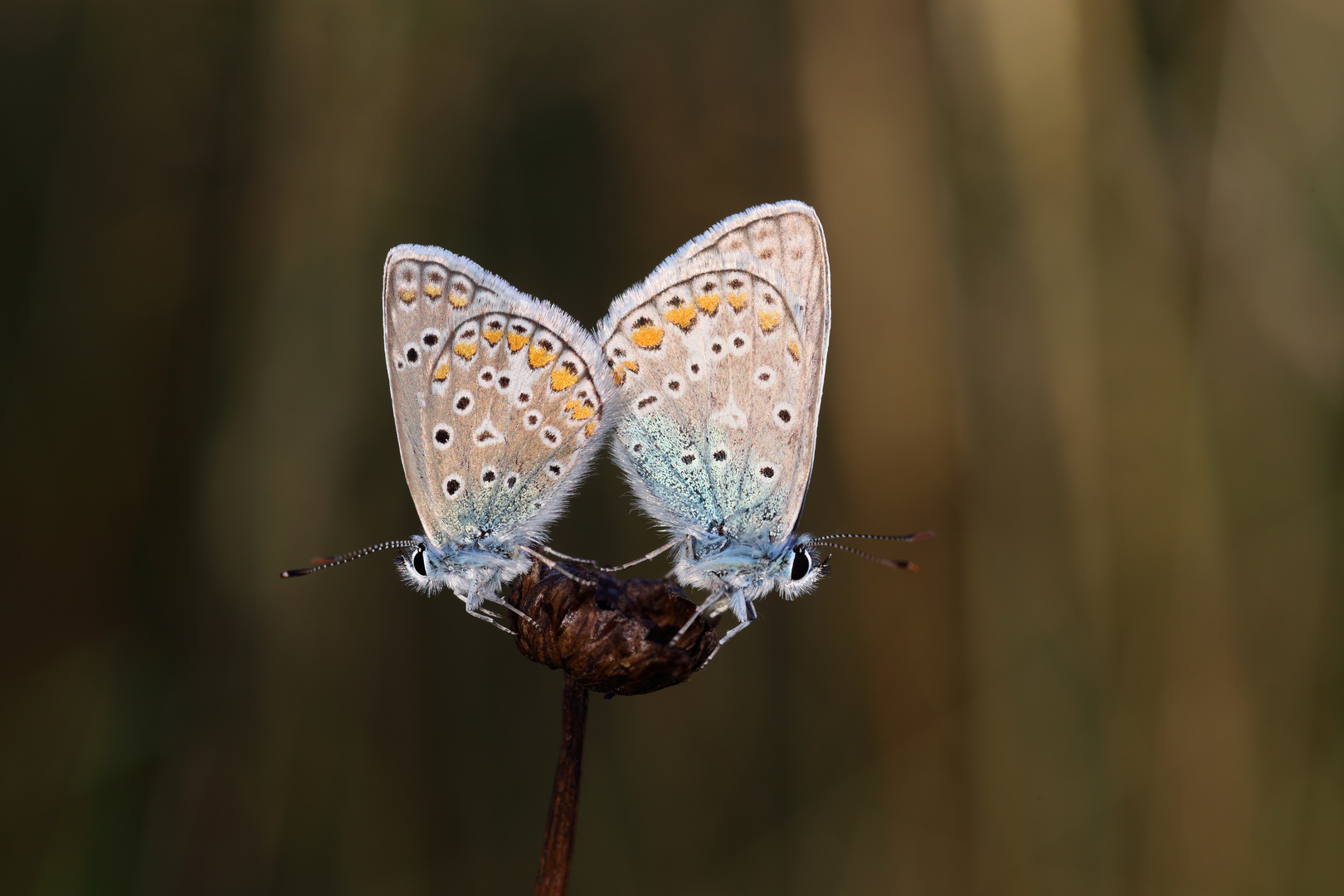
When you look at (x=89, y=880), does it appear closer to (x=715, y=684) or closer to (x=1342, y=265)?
(x=715, y=684)

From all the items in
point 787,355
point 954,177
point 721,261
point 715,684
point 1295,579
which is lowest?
point 715,684

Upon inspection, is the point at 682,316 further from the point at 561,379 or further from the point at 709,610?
the point at 709,610

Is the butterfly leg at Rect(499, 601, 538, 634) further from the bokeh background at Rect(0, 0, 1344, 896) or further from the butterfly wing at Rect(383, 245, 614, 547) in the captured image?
the bokeh background at Rect(0, 0, 1344, 896)

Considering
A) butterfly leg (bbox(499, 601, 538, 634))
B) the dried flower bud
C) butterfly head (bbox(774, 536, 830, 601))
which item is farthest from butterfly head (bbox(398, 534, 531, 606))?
butterfly head (bbox(774, 536, 830, 601))

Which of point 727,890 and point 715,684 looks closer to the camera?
point 727,890

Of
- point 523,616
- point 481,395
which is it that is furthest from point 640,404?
point 523,616

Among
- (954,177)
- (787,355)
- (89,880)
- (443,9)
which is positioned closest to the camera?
(89,880)

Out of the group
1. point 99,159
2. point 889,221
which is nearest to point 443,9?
point 99,159

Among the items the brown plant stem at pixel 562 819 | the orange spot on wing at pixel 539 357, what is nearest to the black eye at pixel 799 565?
the orange spot on wing at pixel 539 357

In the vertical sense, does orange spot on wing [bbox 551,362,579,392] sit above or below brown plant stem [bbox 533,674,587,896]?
above
